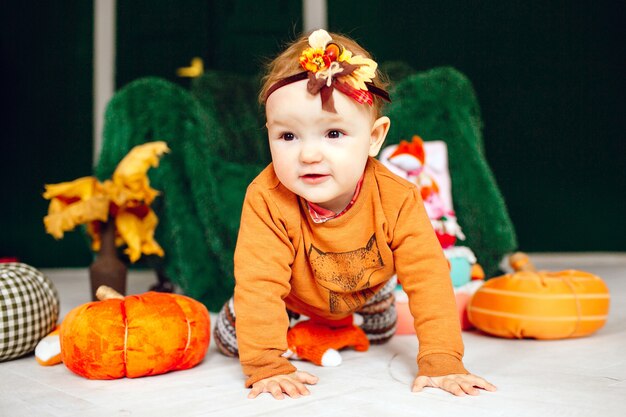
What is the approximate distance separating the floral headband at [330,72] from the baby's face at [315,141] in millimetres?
13

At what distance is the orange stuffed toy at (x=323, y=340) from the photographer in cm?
126

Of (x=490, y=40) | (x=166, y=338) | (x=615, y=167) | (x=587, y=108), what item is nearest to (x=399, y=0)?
(x=490, y=40)

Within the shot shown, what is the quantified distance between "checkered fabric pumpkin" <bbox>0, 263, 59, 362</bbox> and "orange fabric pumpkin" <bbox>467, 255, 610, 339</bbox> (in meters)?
0.99

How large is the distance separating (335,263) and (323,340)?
9.0 inches

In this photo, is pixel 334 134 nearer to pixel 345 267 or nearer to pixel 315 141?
pixel 315 141

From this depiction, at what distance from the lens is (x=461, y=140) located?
2207mm

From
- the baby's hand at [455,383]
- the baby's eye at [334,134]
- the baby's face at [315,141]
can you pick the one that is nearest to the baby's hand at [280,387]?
the baby's hand at [455,383]

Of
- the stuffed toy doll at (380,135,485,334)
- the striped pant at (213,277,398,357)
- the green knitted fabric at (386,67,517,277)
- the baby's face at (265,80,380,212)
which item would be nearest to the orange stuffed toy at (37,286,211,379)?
the striped pant at (213,277,398,357)

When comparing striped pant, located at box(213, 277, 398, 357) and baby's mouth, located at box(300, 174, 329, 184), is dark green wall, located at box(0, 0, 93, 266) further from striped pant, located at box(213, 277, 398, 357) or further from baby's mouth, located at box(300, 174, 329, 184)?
baby's mouth, located at box(300, 174, 329, 184)

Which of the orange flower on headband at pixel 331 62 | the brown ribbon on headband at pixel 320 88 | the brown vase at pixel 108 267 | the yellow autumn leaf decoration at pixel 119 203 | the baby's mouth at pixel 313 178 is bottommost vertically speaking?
the brown vase at pixel 108 267

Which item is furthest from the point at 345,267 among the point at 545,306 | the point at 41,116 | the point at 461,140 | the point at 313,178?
the point at 41,116

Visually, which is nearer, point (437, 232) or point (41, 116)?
point (437, 232)

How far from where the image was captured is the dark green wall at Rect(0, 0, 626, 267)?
3137 mm

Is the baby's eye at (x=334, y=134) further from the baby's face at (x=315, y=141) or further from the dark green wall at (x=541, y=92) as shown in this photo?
the dark green wall at (x=541, y=92)
